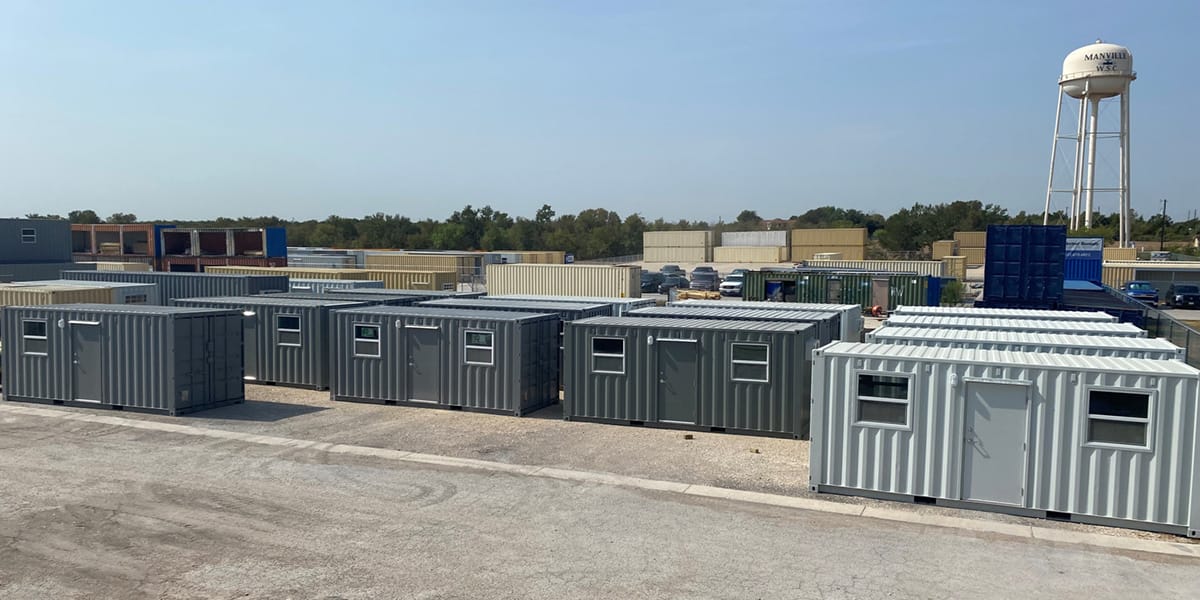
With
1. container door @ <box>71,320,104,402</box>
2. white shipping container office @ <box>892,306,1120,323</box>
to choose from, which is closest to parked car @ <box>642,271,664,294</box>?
white shipping container office @ <box>892,306,1120,323</box>

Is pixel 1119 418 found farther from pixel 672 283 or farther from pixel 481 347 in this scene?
pixel 672 283

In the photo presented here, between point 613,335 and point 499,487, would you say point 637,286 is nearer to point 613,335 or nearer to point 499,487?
point 613,335

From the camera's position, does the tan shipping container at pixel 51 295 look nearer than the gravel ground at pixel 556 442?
No

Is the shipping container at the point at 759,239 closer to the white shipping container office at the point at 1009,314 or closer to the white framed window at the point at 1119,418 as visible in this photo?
the white shipping container office at the point at 1009,314

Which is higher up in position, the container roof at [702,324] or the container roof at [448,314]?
the container roof at [702,324]

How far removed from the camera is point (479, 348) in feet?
67.7

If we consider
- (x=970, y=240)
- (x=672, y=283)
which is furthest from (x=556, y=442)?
(x=970, y=240)

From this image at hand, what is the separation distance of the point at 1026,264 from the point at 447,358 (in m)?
20.7

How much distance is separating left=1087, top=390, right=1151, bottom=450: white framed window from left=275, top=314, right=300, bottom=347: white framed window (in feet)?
61.2

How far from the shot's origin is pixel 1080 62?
7406cm

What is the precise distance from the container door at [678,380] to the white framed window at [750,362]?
0.77 m

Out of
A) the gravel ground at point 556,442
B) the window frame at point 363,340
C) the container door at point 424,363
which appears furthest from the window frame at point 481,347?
the window frame at point 363,340

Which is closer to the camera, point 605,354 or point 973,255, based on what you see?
point 605,354

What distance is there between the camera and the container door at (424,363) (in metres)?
21.1
